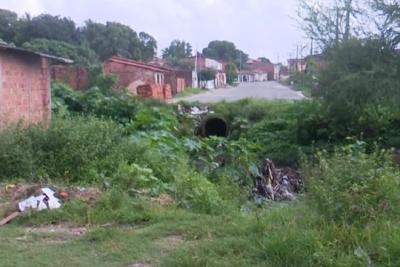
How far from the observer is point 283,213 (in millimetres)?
6125

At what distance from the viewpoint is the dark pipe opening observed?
24.2 m

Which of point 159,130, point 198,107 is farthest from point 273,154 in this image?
point 198,107

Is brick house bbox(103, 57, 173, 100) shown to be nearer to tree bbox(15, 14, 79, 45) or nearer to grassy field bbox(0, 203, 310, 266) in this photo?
tree bbox(15, 14, 79, 45)

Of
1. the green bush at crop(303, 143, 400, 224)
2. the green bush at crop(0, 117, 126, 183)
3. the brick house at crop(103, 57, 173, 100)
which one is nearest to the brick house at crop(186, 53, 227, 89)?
the brick house at crop(103, 57, 173, 100)

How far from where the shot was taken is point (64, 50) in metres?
45.5

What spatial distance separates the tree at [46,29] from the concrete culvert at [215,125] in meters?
29.9

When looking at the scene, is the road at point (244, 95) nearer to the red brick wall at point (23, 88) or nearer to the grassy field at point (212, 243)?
the red brick wall at point (23, 88)

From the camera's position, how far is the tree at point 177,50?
96.1 m

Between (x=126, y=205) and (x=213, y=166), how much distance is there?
5.01 metres

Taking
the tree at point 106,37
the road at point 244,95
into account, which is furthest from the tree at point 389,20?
the tree at point 106,37

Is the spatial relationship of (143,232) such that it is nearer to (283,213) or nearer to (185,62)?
(283,213)

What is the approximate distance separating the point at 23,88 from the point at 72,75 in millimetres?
18332

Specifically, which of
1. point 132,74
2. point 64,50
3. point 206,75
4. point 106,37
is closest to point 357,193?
point 132,74

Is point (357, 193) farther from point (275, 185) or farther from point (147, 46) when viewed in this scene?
point (147, 46)
